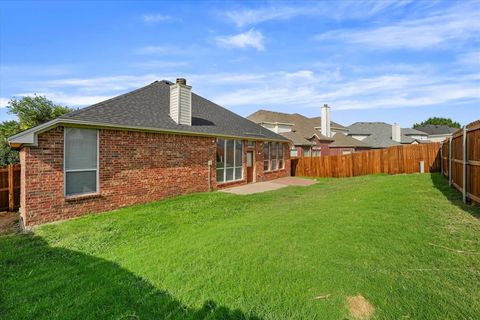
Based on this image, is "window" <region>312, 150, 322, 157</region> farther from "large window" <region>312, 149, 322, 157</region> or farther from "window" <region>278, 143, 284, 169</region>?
"window" <region>278, 143, 284, 169</region>

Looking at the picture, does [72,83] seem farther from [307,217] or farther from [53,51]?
[307,217]

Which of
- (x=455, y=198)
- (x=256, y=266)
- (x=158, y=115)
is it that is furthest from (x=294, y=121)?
(x=256, y=266)

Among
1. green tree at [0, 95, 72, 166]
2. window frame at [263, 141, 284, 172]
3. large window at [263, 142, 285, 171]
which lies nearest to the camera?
large window at [263, 142, 285, 171]

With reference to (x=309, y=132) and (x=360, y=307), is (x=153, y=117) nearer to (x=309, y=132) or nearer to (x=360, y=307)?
(x=360, y=307)

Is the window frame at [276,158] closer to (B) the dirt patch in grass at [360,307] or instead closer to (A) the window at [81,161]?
(A) the window at [81,161]

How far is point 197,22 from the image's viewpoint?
36.7ft

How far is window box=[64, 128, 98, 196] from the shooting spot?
332 inches

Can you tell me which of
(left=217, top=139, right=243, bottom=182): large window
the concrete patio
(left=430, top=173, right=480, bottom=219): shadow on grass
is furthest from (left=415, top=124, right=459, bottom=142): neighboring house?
(left=430, top=173, right=480, bottom=219): shadow on grass

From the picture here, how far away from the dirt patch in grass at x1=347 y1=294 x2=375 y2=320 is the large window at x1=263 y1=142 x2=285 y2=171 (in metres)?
15.1

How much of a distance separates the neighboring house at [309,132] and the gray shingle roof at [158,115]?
13.7 metres

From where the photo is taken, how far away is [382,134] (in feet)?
138

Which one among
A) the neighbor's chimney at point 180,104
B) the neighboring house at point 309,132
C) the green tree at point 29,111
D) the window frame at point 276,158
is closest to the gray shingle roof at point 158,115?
the neighbor's chimney at point 180,104

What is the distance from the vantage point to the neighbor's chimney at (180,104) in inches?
485

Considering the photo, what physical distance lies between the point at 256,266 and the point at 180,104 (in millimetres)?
9681
